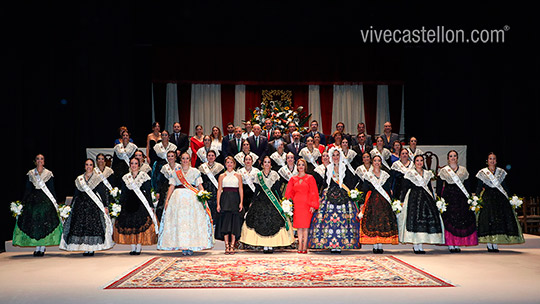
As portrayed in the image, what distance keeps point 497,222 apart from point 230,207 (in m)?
3.90

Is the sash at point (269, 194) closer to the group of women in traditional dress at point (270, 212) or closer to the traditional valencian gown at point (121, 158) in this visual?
the group of women in traditional dress at point (270, 212)

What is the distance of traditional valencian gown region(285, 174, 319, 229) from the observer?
27.9ft

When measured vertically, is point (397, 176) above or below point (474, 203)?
above

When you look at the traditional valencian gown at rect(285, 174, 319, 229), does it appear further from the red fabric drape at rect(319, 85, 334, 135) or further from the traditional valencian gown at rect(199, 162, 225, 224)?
the red fabric drape at rect(319, 85, 334, 135)

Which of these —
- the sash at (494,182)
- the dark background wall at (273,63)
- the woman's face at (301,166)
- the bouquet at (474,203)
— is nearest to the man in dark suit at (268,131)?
the woman's face at (301,166)

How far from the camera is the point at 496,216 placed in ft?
28.6

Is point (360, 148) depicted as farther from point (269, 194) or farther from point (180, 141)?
point (180, 141)

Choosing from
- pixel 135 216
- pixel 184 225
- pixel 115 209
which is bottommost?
pixel 184 225

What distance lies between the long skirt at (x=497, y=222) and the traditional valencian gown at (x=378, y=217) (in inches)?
51.9

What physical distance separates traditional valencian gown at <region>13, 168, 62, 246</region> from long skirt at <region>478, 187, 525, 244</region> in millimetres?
6195

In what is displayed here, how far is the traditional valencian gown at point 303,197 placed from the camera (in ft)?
27.9

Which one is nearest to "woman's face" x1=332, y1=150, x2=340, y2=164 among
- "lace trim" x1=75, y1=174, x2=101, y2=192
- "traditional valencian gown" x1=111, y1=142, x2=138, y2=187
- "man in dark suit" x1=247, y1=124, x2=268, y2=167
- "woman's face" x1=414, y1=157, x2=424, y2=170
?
"woman's face" x1=414, y1=157, x2=424, y2=170

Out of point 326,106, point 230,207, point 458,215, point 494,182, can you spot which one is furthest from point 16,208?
point 326,106

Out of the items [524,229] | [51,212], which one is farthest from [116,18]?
[524,229]
